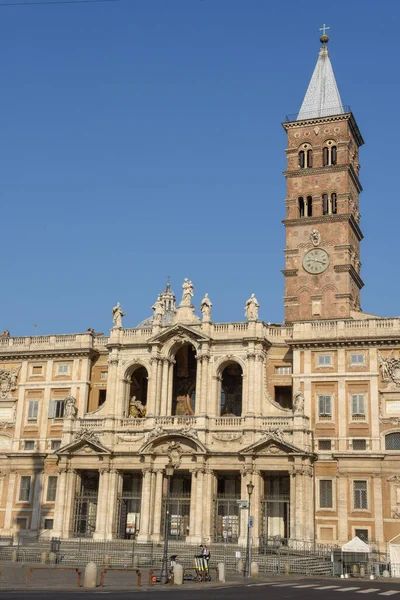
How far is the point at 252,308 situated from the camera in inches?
2430

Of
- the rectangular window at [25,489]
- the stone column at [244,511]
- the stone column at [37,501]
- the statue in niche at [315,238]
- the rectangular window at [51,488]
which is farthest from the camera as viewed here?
the statue in niche at [315,238]

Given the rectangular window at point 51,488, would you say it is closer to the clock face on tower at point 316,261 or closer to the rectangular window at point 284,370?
the rectangular window at point 284,370

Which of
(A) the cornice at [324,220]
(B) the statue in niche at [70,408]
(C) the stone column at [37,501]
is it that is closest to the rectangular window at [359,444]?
(A) the cornice at [324,220]

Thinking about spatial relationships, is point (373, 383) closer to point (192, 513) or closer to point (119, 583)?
point (192, 513)

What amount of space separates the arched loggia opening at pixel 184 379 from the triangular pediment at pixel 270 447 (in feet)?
30.9

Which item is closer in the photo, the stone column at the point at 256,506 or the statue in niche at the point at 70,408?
the stone column at the point at 256,506

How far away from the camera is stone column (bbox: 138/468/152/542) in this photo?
2261 inches

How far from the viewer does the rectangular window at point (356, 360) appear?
5875cm

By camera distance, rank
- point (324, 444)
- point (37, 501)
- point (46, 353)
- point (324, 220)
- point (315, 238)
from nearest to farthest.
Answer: point (324, 444) → point (37, 501) → point (46, 353) → point (315, 238) → point (324, 220)

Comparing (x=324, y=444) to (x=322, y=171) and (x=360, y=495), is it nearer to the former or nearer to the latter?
(x=360, y=495)

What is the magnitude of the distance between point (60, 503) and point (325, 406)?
21.6 metres

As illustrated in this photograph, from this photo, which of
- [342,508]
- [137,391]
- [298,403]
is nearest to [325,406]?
[298,403]

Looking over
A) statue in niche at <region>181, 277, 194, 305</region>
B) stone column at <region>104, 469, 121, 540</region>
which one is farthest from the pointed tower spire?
stone column at <region>104, 469, 121, 540</region>

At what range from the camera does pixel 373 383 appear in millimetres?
57719
